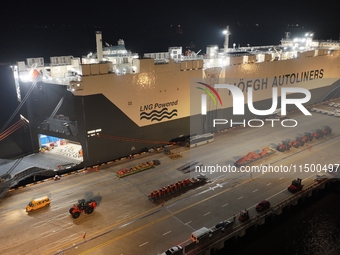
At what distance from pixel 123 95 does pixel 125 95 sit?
0.21m

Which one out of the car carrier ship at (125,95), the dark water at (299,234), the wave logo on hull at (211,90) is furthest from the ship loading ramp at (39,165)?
the dark water at (299,234)

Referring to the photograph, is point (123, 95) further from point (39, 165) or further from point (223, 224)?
point (223, 224)

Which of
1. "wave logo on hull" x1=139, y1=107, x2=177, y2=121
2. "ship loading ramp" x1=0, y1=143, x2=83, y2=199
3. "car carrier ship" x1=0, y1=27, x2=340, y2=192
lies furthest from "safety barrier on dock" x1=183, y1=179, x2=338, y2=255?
"wave logo on hull" x1=139, y1=107, x2=177, y2=121

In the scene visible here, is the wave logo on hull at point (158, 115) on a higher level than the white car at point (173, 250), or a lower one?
higher

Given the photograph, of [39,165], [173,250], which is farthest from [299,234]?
[39,165]

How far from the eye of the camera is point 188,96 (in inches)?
1325

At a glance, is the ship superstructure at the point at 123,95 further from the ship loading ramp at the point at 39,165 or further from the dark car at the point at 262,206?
the dark car at the point at 262,206

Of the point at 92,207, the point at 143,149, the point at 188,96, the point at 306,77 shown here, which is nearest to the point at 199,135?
the point at 188,96

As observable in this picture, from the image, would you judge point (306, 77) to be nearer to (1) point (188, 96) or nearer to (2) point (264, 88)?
(2) point (264, 88)

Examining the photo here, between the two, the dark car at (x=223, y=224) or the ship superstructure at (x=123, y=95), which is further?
the ship superstructure at (x=123, y=95)

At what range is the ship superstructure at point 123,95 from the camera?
27281 millimetres

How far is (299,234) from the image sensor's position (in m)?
22.9

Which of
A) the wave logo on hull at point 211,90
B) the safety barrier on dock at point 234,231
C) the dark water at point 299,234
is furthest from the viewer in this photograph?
the wave logo on hull at point 211,90

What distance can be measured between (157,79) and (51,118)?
10.5 m
